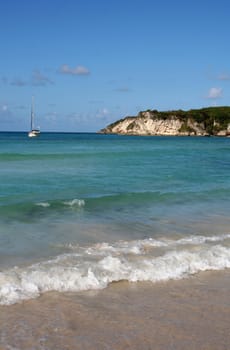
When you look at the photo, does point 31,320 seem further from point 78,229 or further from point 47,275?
point 78,229

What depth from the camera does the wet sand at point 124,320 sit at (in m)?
4.93

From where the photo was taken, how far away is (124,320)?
555 cm

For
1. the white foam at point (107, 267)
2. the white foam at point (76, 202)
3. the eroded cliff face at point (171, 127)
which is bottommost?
the white foam at point (76, 202)

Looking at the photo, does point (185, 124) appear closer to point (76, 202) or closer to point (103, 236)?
point (76, 202)

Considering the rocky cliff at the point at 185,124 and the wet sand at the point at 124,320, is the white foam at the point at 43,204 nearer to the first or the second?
the wet sand at the point at 124,320

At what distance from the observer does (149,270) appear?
7.63 metres

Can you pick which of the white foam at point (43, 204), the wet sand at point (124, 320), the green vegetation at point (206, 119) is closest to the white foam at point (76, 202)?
the white foam at point (43, 204)

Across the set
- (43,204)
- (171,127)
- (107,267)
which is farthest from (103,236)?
(171,127)

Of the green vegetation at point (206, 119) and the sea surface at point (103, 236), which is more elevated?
the green vegetation at point (206, 119)

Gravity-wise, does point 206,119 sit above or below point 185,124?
above

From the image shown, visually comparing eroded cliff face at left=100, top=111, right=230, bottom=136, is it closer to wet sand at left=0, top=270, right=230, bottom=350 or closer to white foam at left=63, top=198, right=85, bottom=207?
white foam at left=63, top=198, right=85, bottom=207

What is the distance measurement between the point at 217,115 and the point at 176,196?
Answer: 185856mm

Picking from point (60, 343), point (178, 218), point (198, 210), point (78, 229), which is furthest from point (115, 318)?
point (198, 210)

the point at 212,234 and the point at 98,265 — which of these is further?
the point at 212,234
